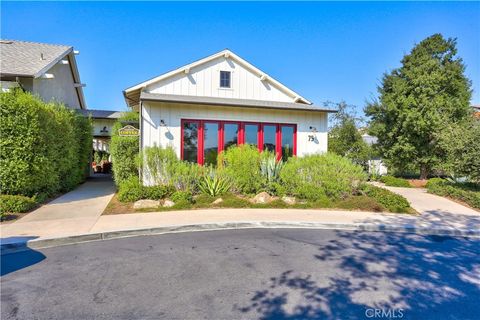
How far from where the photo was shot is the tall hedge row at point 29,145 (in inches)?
303

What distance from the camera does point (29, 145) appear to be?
315 inches

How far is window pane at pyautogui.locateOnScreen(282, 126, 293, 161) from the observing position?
12484 millimetres

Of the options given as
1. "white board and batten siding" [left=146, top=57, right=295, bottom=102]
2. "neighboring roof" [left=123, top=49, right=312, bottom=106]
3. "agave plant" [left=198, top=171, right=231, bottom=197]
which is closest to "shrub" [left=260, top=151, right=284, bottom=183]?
"agave plant" [left=198, top=171, right=231, bottom=197]

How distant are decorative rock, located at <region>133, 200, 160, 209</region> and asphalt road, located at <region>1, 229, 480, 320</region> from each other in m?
2.59

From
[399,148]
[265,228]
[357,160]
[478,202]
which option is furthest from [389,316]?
[357,160]

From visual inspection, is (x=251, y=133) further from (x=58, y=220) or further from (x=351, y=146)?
(x=351, y=146)

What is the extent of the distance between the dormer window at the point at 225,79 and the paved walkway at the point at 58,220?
7.14 m

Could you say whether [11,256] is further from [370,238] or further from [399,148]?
[399,148]

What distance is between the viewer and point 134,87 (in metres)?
11.7

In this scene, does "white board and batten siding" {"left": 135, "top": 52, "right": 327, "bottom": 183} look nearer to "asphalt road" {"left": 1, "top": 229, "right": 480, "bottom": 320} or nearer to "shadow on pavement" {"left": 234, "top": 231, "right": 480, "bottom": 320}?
"asphalt road" {"left": 1, "top": 229, "right": 480, "bottom": 320}

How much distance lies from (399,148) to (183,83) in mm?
13652

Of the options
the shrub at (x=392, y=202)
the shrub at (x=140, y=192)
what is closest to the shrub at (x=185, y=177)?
the shrub at (x=140, y=192)

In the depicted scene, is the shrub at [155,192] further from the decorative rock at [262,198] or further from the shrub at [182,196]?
the decorative rock at [262,198]

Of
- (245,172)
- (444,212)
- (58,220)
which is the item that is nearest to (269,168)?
(245,172)
